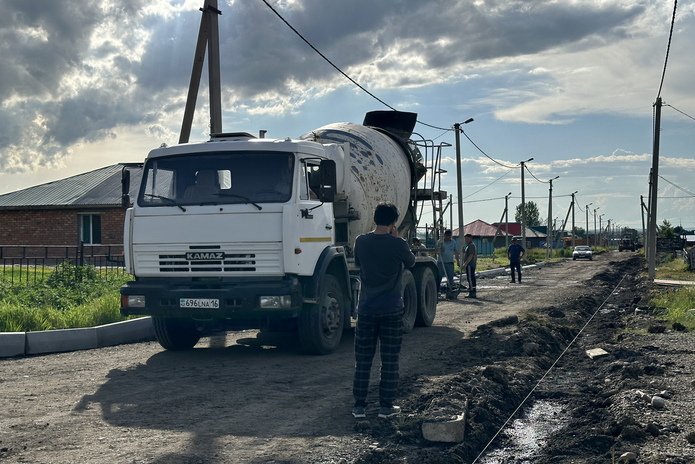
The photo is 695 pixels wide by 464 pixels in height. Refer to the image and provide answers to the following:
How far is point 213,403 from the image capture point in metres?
6.55

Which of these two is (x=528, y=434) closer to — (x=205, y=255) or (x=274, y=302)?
(x=274, y=302)

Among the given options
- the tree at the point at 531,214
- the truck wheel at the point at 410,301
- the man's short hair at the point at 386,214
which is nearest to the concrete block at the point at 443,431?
the man's short hair at the point at 386,214

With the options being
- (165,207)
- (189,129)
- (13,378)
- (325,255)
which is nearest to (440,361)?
(325,255)

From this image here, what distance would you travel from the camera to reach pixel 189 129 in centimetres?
1387

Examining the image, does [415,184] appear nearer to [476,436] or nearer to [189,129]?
[189,129]

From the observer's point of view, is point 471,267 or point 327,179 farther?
point 471,267

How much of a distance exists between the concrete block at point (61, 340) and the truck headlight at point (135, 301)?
1.59 meters

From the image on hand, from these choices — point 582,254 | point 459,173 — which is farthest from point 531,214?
point 459,173

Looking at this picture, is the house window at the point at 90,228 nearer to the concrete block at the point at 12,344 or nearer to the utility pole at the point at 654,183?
the utility pole at the point at 654,183

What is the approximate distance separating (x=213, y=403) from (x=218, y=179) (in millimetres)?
3245

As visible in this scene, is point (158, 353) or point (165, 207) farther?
point (158, 353)

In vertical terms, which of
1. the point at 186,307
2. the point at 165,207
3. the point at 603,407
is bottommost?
the point at 603,407

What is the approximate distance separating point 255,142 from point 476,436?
4.76m

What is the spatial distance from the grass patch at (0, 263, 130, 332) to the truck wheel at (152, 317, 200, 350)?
186 centimetres
